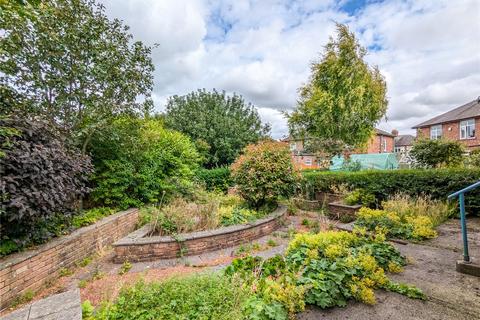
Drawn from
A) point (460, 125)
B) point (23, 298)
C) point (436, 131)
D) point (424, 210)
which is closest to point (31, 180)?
point (23, 298)

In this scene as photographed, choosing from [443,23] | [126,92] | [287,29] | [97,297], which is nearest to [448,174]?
[443,23]

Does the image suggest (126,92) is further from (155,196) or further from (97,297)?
(97,297)

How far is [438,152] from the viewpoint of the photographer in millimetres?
8945

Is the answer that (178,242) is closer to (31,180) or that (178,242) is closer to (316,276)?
(31,180)

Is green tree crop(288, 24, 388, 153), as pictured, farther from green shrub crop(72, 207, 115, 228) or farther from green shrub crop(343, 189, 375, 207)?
green shrub crop(72, 207, 115, 228)

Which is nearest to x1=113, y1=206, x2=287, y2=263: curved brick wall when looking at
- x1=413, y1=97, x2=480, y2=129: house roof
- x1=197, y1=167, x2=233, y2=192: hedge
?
x1=197, y1=167, x2=233, y2=192: hedge

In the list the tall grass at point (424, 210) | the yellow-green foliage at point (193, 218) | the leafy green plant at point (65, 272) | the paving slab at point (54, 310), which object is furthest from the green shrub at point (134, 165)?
the tall grass at point (424, 210)

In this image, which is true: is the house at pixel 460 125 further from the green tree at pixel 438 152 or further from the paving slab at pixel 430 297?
the paving slab at pixel 430 297

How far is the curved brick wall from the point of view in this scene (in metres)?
4.42

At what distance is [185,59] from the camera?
9562mm

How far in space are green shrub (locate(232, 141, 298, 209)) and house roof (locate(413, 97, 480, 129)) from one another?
24266 millimetres

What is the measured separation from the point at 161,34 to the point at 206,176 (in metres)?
7.30

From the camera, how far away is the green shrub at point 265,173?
640 centimetres

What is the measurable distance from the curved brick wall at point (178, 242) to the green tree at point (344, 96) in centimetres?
977
